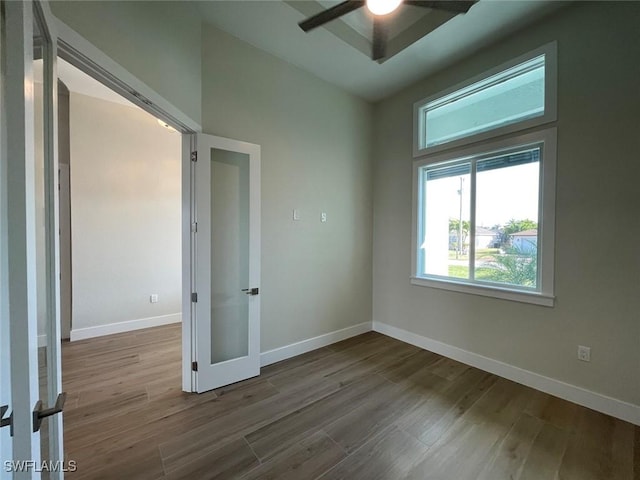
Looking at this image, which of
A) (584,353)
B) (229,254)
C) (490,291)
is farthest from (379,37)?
(584,353)

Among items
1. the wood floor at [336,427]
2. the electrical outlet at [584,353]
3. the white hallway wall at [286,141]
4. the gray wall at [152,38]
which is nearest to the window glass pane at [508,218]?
the electrical outlet at [584,353]

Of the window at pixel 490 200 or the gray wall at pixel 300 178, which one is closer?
the window at pixel 490 200

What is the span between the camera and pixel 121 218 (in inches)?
148

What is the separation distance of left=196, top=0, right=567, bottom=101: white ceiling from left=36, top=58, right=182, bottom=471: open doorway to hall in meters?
2.10

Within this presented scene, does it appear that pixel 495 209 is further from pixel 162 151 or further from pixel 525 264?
pixel 162 151

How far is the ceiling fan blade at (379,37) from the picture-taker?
1.83m

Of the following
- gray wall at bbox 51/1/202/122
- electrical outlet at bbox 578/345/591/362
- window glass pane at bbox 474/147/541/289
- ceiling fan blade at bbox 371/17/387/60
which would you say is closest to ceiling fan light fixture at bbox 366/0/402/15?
ceiling fan blade at bbox 371/17/387/60

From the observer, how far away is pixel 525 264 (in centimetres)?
255

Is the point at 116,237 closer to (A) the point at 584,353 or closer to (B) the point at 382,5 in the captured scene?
(B) the point at 382,5

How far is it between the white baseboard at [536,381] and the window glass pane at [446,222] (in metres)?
0.85

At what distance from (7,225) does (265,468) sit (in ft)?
5.77

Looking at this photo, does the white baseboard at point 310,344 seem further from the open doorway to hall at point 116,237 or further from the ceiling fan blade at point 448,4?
the ceiling fan blade at point 448,4

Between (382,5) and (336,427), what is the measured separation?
2.77 metres

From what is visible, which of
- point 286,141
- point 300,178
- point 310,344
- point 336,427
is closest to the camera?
point 336,427
